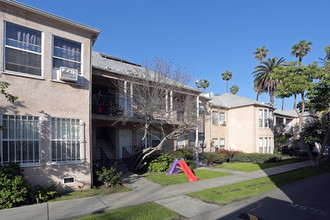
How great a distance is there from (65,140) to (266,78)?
3406 cm

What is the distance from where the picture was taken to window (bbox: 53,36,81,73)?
8812mm

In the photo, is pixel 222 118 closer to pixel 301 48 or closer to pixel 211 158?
pixel 211 158

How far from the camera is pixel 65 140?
28.5 ft

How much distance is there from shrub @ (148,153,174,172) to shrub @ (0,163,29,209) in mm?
7376

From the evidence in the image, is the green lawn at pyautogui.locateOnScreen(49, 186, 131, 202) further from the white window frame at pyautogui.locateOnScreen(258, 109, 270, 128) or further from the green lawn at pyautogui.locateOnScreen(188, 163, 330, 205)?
the white window frame at pyautogui.locateOnScreen(258, 109, 270, 128)

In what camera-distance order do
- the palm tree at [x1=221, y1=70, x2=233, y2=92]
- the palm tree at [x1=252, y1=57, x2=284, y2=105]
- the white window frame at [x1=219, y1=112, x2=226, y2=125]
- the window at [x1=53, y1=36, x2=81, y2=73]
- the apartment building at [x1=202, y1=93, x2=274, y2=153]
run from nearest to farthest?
the window at [x1=53, y1=36, x2=81, y2=73]
the apartment building at [x1=202, y1=93, x2=274, y2=153]
the white window frame at [x1=219, y1=112, x2=226, y2=125]
the palm tree at [x1=252, y1=57, x2=284, y2=105]
the palm tree at [x1=221, y1=70, x2=233, y2=92]

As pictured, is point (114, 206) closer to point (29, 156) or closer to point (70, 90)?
point (29, 156)

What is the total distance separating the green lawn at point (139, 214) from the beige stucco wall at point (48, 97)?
3.21 meters

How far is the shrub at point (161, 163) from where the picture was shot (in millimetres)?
13195

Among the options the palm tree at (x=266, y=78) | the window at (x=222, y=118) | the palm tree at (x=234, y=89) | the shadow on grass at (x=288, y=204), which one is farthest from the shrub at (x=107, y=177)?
the palm tree at (x=234, y=89)

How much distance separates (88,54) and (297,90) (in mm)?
14331

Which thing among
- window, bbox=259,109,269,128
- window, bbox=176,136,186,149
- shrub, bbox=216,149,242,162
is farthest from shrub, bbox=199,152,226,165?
window, bbox=259,109,269,128

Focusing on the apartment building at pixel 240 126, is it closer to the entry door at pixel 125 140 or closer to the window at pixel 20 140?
the entry door at pixel 125 140

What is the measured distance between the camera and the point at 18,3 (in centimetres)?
765
